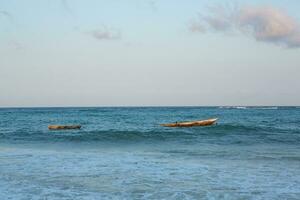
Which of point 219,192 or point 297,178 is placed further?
point 297,178

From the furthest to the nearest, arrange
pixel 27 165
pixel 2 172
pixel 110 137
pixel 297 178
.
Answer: pixel 110 137 < pixel 27 165 < pixel 2 172 < pixel 297 178

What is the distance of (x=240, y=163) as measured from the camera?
59.9 feet

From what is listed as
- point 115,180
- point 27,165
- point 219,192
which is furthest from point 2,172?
point 219,192

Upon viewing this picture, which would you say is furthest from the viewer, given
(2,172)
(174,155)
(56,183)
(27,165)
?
(174,155)

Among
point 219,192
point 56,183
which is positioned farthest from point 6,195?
point 219,192

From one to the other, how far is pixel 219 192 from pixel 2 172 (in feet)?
26.6

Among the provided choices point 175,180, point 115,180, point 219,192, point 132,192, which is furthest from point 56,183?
point 219,192

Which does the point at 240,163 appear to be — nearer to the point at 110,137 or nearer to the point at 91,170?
the point at 91,170

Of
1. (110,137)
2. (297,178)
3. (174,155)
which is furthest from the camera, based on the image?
(110,137)

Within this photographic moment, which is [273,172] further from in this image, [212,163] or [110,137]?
[110,137]

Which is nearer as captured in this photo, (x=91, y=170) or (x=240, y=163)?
(x=91, y=170)

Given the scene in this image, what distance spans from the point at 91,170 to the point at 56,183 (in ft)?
8.49

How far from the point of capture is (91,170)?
52.7ft

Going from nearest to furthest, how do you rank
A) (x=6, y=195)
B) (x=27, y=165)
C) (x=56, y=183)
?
(x=6, y=195)
(x=56, y=183)
(x=27, y=165)
